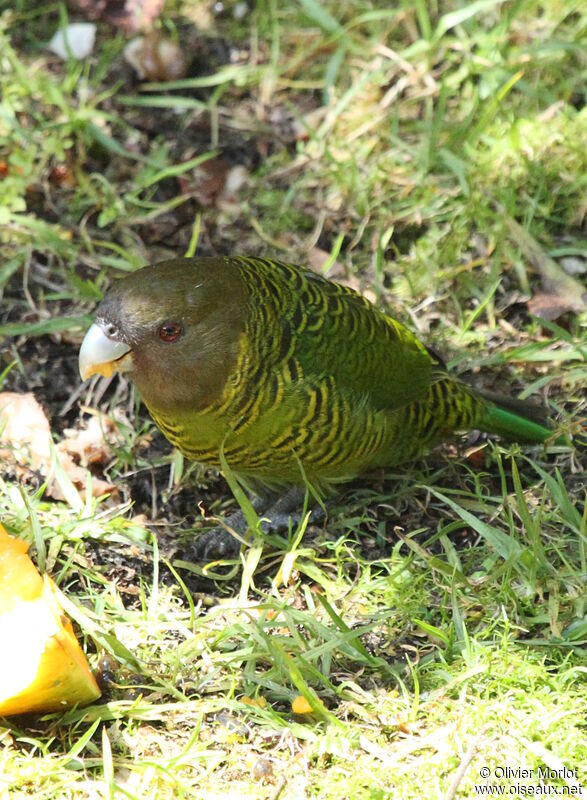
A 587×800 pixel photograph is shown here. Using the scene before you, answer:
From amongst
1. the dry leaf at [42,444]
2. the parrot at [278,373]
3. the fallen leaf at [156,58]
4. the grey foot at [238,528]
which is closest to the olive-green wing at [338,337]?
the parrot at [278,373]

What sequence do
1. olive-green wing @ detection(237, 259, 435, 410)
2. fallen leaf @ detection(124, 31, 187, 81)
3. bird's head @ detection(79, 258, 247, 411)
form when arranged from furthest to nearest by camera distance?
fallen leaf @ detection(124, 31, 187, 81) → olive-green wing @ detection(237, 259, 435, 410) → bird's head @ detection(79, 258, 247, 411)

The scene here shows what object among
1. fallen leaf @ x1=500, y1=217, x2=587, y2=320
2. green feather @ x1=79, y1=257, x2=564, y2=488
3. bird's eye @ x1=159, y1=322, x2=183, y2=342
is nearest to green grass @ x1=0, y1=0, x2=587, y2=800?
fallen leaf @ x1=500, y1=217, x2=587, y2=320

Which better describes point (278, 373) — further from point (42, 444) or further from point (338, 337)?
point (42, 444)

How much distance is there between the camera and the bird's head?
3.56 metres

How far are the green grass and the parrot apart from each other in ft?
0.79

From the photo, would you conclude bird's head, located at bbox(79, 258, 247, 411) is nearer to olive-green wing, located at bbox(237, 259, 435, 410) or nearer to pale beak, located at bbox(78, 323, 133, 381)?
pale beak, located at bbox(78, 323, 133, 381)

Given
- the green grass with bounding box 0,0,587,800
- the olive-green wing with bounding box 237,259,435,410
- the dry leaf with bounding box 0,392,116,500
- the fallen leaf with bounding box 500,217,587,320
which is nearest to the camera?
the green grass with bounding box 0,0,587,800

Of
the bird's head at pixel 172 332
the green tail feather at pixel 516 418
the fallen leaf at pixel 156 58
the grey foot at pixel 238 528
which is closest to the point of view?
the bird's head at pixel 172 332

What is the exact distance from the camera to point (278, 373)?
12.5 feet

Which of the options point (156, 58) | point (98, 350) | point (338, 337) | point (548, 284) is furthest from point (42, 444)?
point (156, 58)

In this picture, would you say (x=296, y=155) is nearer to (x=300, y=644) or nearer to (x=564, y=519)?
(x=564, y=519)

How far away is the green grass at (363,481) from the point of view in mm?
3174

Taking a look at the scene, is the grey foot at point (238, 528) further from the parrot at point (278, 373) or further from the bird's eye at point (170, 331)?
the bird's eye at point (170, 331)

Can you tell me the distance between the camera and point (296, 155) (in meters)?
5.62
